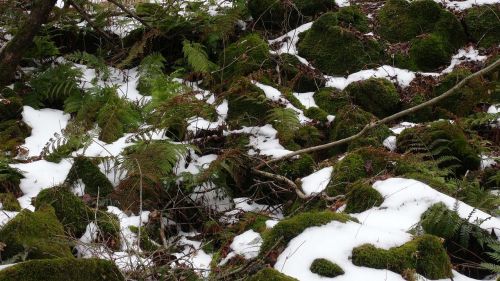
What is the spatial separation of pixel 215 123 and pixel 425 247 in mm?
3025

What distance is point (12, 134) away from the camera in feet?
17.1

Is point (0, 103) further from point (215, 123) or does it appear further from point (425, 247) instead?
point (425, 247)

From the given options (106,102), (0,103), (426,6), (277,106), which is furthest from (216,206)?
(426,6)

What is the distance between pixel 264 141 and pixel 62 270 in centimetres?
307

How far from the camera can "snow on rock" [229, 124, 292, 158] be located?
500 cm

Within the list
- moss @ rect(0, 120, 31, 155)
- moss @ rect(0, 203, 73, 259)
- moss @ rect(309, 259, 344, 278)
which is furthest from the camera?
moss @ rect(0, 120, 31, 155)

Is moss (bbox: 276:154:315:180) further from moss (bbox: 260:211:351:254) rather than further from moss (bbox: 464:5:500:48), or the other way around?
moss (bbox: 464:5:500:48)

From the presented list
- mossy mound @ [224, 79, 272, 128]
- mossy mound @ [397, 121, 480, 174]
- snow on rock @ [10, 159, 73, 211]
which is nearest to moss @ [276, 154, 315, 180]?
mossy mound @ [224, 79, 272, 128]

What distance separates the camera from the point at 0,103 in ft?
17.9

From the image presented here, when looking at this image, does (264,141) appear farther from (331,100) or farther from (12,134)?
(12,134)

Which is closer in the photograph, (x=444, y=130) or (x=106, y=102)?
(x=444, y=130)

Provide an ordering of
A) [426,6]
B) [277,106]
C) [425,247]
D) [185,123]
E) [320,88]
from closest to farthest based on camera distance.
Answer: [425,247]
[185,123]
[277,106]
[320,88]
[426,6]

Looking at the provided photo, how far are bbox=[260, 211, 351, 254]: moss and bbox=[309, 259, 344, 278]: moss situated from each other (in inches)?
12.9

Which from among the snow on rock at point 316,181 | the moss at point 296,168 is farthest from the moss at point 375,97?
the snow on rock at point 316,181
